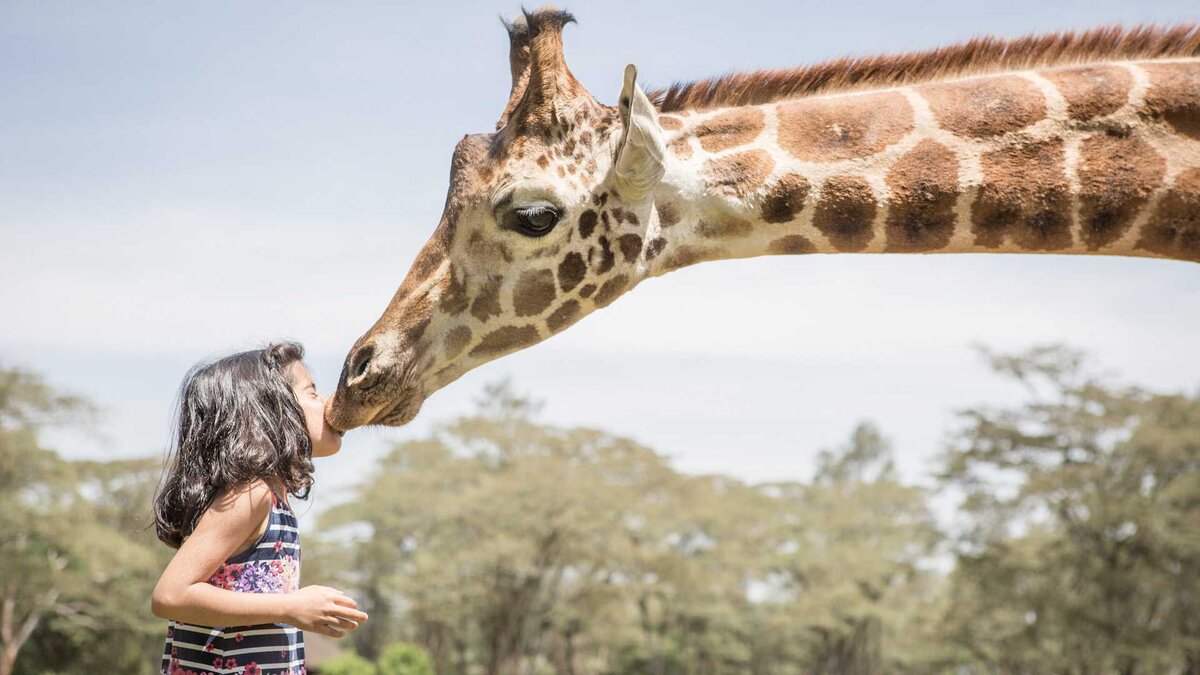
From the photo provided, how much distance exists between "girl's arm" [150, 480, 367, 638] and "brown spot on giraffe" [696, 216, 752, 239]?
4.57 ft

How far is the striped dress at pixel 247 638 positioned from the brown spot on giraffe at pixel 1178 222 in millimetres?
2385

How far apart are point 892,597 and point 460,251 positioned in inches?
1791

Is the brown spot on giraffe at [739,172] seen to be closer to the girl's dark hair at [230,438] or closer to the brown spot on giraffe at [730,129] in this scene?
the brown spot on giraffe at [730,129]

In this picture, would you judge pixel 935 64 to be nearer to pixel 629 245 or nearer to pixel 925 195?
pixel 925 195

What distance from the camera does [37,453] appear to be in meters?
25.8

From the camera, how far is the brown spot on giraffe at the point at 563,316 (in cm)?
303

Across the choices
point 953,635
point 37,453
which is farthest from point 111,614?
point 953,635

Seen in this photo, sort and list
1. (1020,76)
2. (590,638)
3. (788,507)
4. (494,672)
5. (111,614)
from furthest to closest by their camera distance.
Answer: (788,507) < (590,638) < (494,672) < (111,614) < (1020,76)

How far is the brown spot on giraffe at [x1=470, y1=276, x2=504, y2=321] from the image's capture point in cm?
298

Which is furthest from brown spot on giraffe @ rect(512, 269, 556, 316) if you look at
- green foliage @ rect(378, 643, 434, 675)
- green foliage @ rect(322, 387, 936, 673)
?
green foliage @ rect(378, 643, 434, 675)

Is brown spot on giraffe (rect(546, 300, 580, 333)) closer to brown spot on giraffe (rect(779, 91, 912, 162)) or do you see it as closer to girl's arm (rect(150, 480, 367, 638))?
brown spot on giraffe (rect(779, 91, 912, 162))

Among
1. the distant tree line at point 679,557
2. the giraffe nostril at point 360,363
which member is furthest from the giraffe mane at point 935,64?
the distant tree line at point 679,557

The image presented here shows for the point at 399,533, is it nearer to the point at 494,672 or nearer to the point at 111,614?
the point at 494,672

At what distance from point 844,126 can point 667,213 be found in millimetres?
558
